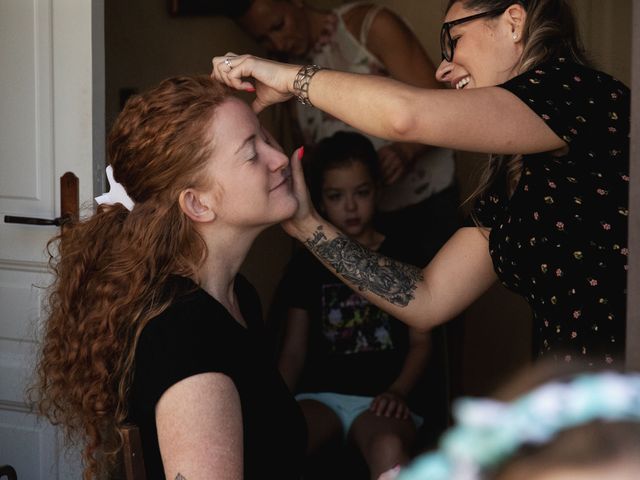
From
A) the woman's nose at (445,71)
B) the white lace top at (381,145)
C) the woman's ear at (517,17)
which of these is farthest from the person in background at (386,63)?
the woman's ear at (517,17)

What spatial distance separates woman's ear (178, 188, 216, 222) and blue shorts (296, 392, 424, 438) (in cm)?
144

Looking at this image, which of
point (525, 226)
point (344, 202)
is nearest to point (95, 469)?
point (525, 226)

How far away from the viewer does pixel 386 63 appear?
13.3ft

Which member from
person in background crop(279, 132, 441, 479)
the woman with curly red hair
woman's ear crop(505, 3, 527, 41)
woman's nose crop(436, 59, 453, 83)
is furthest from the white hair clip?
person in background crop(279, 132, 441, 479)

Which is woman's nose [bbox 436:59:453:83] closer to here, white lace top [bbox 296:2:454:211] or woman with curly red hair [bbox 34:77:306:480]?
woman with curly red hair [bbox 34:77:306:480]

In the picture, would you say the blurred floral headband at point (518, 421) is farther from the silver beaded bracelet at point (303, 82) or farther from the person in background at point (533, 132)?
the silver beaded bracelet at point (303, 82)

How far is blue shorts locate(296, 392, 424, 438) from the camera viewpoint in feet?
10.6

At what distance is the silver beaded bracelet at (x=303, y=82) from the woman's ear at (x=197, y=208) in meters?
0.28

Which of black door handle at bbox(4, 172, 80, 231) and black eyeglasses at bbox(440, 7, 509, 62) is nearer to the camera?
black eyeglasses at bbox(440, 7, 509, 62)

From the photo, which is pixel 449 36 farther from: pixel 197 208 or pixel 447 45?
pixel 197 208

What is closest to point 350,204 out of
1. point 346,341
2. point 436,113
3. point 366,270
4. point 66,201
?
point 346,341

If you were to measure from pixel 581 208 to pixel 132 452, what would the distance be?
0.92 metres

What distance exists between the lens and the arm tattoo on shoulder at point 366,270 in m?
2.29

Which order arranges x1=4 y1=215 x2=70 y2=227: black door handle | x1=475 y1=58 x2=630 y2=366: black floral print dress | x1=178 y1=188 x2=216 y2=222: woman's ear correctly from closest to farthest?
x1=475 y1=58 x2=630 y2=366: black floral print dress
x1=178 y1=188 x2=216 y2=222: woman's ear
x1=4 y1=215 x2=70 y2=227: black door handle
